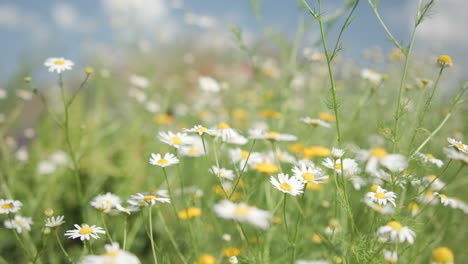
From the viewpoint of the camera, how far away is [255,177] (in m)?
1.42

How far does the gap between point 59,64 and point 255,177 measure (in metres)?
0.81

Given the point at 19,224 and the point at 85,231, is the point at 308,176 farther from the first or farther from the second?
the point at 19,224

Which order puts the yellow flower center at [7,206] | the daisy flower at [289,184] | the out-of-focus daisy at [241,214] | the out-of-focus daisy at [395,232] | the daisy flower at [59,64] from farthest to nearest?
the daisy flower at [59,64] < the yellow flower center at [7,206] < the daisy flower at [289,184] < the out-of-focus daisy at [395,232] < the out-of-focus daisy at [241,214]

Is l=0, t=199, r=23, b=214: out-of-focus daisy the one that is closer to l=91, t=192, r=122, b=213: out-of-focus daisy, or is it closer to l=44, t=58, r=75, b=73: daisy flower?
l=91, t=192, r=122, b=213: out-of-focus daisy

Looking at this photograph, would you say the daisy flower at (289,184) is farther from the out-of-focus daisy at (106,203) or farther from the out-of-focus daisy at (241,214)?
the out-of-focus daisy at (106,203)

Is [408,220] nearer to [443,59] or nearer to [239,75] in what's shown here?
[443,59]

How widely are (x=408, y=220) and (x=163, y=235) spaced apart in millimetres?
1208

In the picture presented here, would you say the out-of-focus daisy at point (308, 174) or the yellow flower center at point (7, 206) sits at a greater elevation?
the out-of-focus daisy at point (308, 174)

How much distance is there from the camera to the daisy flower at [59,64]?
4.17 ft

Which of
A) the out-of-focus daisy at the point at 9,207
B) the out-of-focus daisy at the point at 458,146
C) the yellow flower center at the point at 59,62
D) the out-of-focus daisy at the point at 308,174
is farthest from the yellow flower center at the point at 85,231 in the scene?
the out-of-focus daisy at the point at 458,146

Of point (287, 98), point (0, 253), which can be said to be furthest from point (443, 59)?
point (0, 253)

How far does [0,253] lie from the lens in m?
1.73

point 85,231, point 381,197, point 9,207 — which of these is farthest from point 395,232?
point 9,207

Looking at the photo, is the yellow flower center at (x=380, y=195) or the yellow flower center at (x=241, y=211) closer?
the yellow flower center at (x=241, y=211)
